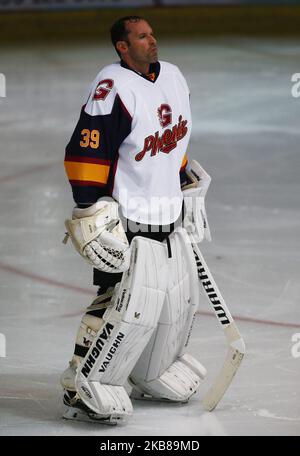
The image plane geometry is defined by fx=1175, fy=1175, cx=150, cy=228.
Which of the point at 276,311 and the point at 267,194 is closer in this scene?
the point at 276,311

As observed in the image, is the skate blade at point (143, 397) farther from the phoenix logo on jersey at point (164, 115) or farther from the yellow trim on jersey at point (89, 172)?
the phoenix logo on jersey at point (164, 115)

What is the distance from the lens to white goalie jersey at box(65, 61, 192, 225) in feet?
11.3

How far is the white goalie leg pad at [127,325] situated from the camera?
3490mm

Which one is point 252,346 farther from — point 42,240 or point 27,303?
point 42,240

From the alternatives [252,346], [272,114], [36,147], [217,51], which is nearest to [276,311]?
[252,346]

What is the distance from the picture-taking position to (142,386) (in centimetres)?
380

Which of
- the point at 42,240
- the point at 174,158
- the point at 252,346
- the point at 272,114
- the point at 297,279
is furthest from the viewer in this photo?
the point at 272,114

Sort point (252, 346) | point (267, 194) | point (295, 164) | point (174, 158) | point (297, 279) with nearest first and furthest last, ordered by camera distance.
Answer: point (174, 158) → point (252, 346) → point (297, 279) → point (267, 194) → point (295, 164)

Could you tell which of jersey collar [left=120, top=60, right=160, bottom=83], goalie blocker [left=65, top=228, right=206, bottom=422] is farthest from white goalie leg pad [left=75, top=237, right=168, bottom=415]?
jersey collar [left=120, top=60, right=160, bottom=83]

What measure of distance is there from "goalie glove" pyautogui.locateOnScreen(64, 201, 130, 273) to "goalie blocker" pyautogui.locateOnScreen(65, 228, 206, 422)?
4.4 inches

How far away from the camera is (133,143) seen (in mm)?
3467

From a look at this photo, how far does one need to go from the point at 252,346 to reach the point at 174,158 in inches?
41.2

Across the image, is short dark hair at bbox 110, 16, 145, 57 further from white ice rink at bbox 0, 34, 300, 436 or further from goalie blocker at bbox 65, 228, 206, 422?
white ice rink at bbox 0, 34, 300, 436

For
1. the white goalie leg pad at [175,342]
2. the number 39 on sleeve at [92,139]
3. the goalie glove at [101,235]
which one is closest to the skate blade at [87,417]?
the white goalie leg pad at [175,342]
